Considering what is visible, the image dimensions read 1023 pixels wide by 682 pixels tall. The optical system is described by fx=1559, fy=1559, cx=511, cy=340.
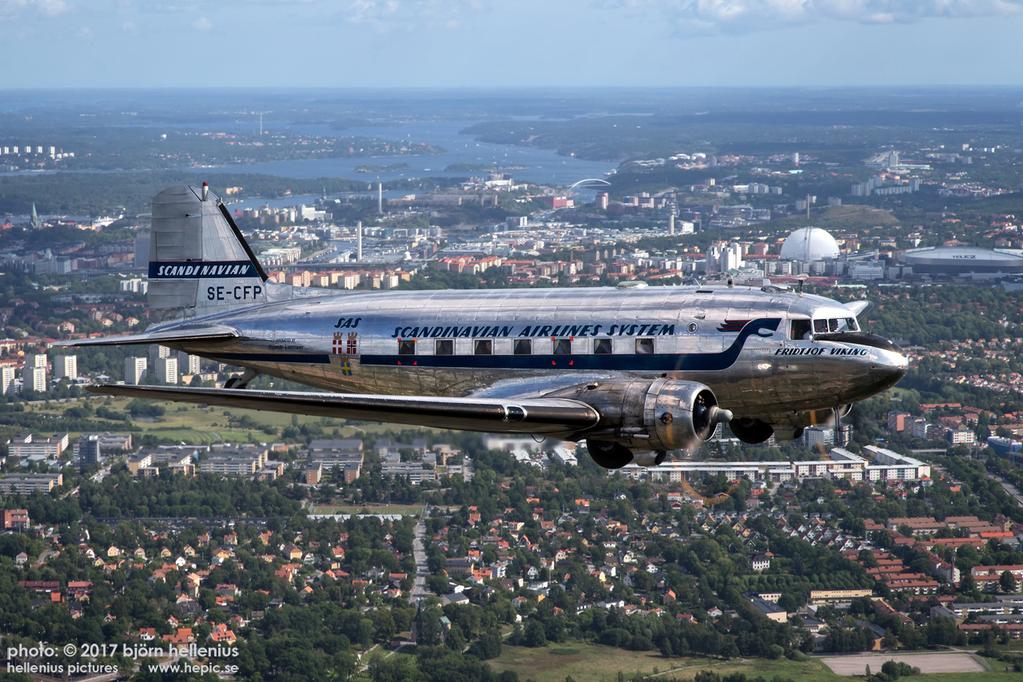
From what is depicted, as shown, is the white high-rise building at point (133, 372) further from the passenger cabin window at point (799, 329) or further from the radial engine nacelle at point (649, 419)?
the passenger cabin window at point (799, 329)

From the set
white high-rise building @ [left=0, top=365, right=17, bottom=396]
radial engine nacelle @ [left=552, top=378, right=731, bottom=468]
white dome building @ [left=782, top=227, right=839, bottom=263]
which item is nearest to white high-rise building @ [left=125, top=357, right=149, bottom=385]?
white high-rise building @ [left=0, top=365, right=17, bottom=396]

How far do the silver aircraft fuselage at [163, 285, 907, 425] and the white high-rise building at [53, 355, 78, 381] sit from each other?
281ft

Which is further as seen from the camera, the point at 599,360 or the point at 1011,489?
the point at 1011,489

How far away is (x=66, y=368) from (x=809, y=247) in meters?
85.8

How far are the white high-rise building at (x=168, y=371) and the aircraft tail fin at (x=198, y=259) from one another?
56.4 metres

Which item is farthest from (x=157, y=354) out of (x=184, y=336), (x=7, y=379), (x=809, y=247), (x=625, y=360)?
(x=809, y=247)

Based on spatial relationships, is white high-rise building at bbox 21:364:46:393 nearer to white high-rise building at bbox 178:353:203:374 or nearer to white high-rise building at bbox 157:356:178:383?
white high-rise building at bbox 178:353:203:374

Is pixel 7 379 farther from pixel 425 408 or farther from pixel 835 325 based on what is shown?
pixel 835 325

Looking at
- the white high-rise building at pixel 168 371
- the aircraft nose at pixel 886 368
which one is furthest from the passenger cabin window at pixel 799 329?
the white high-rise building at pixel 168 371

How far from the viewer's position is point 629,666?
61250mm

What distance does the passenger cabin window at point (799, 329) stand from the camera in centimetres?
3534

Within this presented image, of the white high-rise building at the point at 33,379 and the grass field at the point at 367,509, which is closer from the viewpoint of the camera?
the grass field at the point at 367,509

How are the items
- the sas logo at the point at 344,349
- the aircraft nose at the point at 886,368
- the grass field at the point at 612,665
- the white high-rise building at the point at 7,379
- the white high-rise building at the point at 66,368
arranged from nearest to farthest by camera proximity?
the aircraft nose at the point at 886,368, the sas logo at the point at 344,349, the grass field at the point at 612,665, the white high-rise building at the point at 7,379, the white high-rise building at the point at 66,368

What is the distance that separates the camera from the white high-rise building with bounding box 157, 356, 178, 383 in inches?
3932
